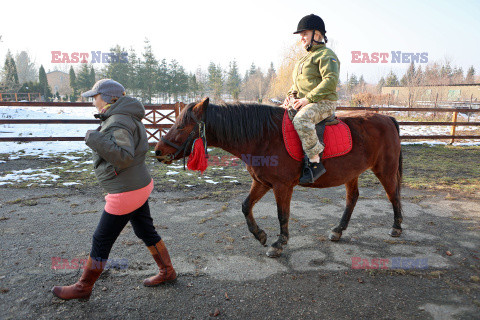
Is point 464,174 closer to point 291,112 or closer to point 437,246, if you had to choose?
point 437,246

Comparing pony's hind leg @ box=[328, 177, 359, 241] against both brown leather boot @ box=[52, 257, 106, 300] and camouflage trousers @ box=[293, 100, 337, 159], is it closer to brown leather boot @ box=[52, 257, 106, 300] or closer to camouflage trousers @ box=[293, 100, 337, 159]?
camouflage trousers @ box=[293, 100, 337, 159]

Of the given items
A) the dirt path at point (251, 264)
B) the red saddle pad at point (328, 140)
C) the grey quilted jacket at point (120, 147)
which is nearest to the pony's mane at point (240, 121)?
the red saddle pad at point (328, 140)

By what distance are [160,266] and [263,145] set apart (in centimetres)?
173

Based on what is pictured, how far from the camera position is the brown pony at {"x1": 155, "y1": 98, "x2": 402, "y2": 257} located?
301 centimetres

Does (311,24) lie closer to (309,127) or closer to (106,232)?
(309,127)

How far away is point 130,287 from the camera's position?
2762 mm

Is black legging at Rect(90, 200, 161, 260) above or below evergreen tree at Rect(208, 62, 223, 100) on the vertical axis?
below

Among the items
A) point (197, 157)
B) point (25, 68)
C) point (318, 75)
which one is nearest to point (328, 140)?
point (318, 75)

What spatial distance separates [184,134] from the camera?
118 inches

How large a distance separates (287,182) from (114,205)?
1901mm

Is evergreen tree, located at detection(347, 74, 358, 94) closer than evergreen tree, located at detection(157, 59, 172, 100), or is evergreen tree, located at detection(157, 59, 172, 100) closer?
evergreen tree, located at detection(157, 59, 172, 100)

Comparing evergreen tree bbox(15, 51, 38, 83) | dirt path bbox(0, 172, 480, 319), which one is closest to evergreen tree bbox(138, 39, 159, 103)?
evergreen tree bbox(15, 51, 38, 83)

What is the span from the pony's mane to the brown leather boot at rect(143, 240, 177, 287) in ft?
4.29

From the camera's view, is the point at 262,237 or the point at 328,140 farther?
the point at 262,237
